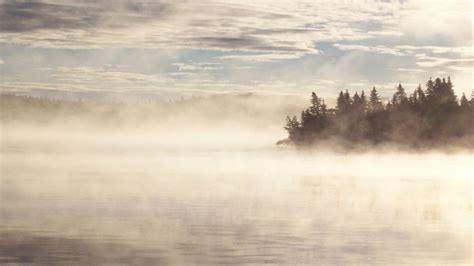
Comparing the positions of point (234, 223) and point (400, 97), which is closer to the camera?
point (234, 223)

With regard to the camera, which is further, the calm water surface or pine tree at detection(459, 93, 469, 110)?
pine tree at detection(459, 93, 469, 110)

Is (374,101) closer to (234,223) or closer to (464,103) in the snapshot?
(464,103)

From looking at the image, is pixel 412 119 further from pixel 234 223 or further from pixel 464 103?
pixel 234 223

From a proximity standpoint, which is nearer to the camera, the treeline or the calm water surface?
the calm water surface

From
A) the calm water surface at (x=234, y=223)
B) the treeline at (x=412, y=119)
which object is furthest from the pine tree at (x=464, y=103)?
the calm water surface at (x=234, y=223)

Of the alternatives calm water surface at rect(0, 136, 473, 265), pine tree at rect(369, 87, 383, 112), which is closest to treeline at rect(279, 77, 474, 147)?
pine tree at rect(369, 87, 383, 112)

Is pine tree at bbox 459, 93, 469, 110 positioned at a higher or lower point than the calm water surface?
higher

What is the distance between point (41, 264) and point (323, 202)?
25.3 metres

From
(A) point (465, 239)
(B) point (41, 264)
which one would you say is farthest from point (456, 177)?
(B) point (41, 264)

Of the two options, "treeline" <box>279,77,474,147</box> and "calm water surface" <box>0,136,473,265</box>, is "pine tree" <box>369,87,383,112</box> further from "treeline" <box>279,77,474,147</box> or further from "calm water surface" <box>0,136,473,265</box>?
"calm water surface" <box>0,136,473,265</box>

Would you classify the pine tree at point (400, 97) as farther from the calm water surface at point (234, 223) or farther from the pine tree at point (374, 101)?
the calm water surface at point (234, 223)

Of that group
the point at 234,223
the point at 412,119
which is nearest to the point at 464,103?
the point at 412,119

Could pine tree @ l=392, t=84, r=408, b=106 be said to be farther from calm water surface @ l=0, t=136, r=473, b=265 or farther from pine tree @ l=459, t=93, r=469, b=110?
calm water surface @ l=0, t=136, r=473, b=265

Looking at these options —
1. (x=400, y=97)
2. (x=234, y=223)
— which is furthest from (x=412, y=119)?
(x=234, y=223)
